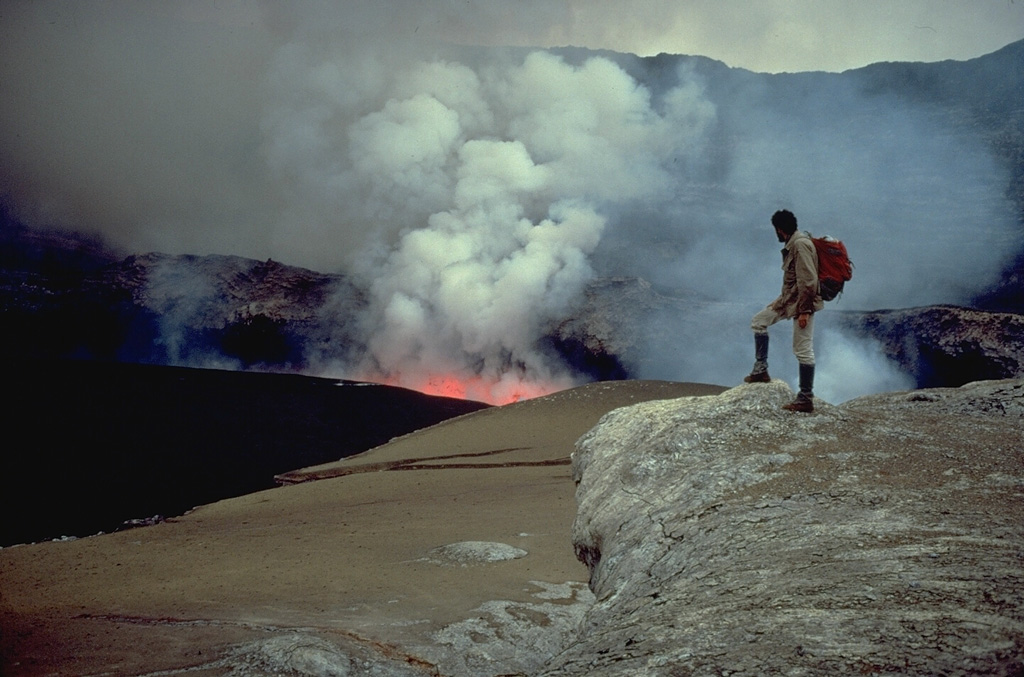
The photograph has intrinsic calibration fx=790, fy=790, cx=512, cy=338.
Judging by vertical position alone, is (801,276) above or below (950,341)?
below

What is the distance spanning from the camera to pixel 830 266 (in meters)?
6.69

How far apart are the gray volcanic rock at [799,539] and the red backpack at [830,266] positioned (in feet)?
3.15

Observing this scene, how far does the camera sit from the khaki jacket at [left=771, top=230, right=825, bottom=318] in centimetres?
654

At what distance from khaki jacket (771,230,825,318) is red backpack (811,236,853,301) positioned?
0.10m

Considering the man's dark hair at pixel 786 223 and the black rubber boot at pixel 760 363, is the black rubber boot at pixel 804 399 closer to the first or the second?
the black rubber boot at pixel 760 363

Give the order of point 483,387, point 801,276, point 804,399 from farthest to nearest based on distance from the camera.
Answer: point 483,387
point 801,276
point 804,399

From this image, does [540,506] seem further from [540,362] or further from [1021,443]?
[540,362]

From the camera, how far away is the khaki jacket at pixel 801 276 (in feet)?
21.4

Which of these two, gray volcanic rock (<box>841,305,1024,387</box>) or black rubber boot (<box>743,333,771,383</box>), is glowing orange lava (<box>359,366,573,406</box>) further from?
black rubber boot (<box>743,333,771,383</box>)

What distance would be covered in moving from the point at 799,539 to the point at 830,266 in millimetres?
3215

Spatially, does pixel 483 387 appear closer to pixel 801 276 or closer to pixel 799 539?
pixel 801 276

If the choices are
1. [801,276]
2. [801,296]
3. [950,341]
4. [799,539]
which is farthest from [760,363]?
[950,341]

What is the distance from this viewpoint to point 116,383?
128 ft

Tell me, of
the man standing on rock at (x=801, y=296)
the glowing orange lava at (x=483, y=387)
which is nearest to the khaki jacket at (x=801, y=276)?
the man standing on rock at (x=801, y=296)
